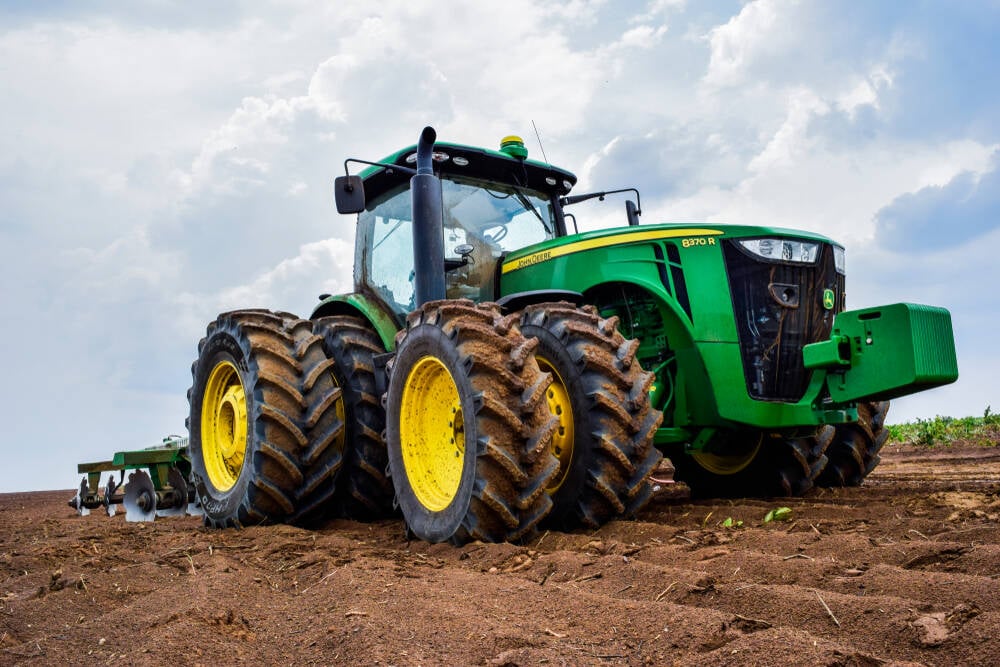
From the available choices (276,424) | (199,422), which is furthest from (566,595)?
(199,422)

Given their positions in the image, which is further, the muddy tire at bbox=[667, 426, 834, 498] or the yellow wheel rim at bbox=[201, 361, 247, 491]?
the yellow wheel rim at bbox=[201, 361, 247, 491]

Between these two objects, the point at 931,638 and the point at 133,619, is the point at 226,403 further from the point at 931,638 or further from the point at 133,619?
the point at 931,638

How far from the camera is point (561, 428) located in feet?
16.2

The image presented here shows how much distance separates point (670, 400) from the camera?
18.9ft

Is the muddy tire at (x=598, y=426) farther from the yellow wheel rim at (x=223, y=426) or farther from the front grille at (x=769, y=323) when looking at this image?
the yellow wheel rim at (x=223, y=426)

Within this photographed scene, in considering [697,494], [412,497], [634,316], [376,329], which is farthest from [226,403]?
[697,494]

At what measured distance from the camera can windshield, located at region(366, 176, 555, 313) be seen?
21.2 feet

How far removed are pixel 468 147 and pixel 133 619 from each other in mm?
4139

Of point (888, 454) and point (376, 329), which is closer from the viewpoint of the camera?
point (376, 329)

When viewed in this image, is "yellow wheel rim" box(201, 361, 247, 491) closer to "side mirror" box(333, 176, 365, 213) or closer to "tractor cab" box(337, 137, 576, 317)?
"tractor cab" box(337, 137, 576, 317)

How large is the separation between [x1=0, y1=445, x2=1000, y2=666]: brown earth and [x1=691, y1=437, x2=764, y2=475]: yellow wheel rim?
112 centimetres

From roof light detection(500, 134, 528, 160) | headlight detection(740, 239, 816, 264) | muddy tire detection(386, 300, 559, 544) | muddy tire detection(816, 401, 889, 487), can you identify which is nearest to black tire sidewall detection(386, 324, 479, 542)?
muddy tire detection(386, 300, 559, 544)

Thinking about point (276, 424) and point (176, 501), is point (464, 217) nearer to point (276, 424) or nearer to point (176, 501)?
→ point (276, 424)

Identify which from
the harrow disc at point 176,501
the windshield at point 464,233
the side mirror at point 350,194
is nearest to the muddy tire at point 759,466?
the windshield at point 464,233
